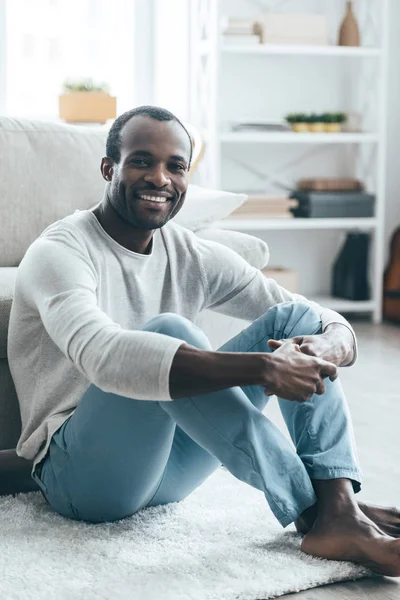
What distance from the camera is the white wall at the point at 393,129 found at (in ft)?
16.1

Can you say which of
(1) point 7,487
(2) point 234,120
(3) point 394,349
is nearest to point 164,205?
(1) point 7,487

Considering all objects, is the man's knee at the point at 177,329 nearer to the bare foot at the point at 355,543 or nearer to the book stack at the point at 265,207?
the bare foot at the point at 355,543

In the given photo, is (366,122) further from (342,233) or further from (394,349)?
(394,349)

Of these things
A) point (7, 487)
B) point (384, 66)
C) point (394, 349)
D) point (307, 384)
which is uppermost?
point (384, 66)

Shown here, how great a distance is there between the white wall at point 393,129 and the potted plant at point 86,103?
1.53 metres

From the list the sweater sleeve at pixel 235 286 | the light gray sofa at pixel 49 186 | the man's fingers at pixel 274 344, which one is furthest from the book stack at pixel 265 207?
the man's fingers at pixel 274 344

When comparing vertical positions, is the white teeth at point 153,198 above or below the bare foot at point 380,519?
above

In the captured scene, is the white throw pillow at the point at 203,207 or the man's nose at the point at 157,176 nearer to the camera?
the man's nose at the point at 157,176

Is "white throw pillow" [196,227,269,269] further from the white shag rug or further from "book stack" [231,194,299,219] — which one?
"book stack" [231,194,299,219]

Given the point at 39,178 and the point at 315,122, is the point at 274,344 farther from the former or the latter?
the point at 315,122

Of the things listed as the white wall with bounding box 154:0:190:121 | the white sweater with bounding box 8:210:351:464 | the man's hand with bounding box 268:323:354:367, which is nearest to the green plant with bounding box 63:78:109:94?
the white wall with bounding box 154:0:190:121

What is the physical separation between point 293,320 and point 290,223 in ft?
9.14

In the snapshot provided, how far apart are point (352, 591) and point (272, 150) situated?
11.6 ft

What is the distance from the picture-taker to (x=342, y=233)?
4984 millimetres
